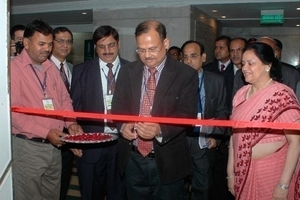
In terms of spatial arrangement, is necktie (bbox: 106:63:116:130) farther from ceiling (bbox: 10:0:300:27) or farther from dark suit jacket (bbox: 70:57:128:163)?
ceiling (bbox: 10:0:300:27)

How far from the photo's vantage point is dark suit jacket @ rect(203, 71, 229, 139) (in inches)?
126

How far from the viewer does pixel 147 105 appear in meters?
2.37

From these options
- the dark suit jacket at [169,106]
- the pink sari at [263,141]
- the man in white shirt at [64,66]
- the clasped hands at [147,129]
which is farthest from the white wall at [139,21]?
the clasped hands at [147,129]

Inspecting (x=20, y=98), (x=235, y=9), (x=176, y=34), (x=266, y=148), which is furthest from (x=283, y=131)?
(x=235, y=9)

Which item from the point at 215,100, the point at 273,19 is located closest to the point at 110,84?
the point at 215,100

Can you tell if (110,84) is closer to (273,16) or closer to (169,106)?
(169,106)

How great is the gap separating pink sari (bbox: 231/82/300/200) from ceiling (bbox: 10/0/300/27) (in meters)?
6.51

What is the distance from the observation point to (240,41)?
14.0 feet

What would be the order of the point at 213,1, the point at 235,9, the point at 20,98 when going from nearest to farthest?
the point at 20,98 < the point at 213,1 < the point at 235,9

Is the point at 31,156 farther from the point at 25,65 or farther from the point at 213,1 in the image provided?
the point at 213,1

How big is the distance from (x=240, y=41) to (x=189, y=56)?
1.25m

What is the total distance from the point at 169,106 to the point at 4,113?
1184 millimetres

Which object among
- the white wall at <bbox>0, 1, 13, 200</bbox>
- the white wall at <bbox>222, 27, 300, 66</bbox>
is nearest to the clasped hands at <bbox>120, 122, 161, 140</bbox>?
the white wall at <bbox>0, 1, 13, 200</bbox>

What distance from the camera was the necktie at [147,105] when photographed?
7.77 ft
